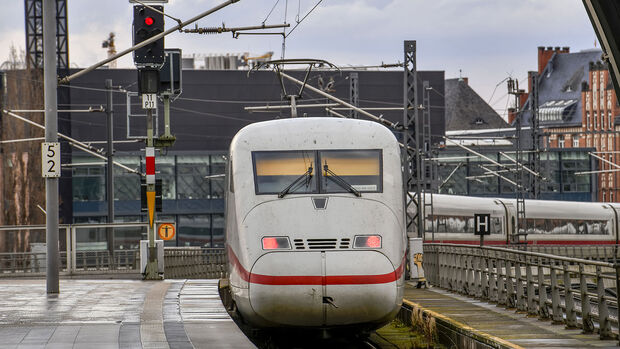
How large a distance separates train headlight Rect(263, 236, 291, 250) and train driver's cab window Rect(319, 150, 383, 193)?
116 cm

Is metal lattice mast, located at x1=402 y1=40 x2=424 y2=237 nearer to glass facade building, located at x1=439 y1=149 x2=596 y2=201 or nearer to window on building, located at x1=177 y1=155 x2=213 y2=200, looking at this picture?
window on building, located at x1=177 y1=155 x2=213 y2=200

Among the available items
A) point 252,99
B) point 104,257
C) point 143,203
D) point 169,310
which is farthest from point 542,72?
point 169,310

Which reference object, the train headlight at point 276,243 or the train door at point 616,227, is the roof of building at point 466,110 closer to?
the train door at point 616,227

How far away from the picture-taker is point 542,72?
138750mm

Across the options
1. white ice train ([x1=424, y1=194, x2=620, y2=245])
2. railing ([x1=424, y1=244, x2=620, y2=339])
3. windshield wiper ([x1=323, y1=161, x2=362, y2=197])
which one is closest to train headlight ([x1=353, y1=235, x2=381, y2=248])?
windshield wiper ([x1=323, y1=161, x2=362, y2=197])

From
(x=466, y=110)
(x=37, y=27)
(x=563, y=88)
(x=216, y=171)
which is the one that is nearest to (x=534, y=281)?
(x=37, y=27)

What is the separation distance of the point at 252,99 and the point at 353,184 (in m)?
64.5

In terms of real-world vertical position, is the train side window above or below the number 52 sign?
below

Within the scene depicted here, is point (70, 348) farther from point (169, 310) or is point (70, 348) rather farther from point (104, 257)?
point (104, 257)

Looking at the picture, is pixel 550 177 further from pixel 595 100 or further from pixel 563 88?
pixel 563 88

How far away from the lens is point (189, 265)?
130 ft

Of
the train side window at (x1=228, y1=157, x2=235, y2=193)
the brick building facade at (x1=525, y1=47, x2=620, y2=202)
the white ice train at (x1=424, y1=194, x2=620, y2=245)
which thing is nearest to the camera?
the train side window at (x1=228, y1=157, x2=235, y2=193)

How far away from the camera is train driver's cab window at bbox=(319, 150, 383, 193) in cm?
1580

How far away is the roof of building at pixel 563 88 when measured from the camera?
131375 millimetres
